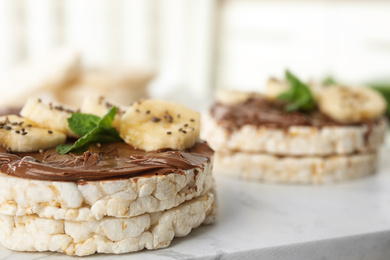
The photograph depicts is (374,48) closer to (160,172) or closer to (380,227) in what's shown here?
(380,227)

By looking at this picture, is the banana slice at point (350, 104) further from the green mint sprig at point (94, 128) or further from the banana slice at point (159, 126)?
the green mint sprig at point (94, 128)

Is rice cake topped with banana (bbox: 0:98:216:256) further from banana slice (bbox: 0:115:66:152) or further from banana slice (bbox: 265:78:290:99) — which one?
banana slice (bbox: 265:78:290:99)

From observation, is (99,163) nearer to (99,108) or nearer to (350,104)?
(99,108)

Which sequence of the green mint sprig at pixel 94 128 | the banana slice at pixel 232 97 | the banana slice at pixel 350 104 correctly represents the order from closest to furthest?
1. the green mint sprig at pixel 94 128
2. the banana slice at pixel 350 104
3. the banana slice at pixel 232 97

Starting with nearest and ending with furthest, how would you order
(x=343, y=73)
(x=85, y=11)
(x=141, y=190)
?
(x=141, y=190), (x=343, y=73), (x=85, y=11)

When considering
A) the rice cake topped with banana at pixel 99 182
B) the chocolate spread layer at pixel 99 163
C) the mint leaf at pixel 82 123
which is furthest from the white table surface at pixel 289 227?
the mint leaf at pixel 82 123

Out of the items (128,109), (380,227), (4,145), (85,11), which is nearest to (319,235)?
(380,227)

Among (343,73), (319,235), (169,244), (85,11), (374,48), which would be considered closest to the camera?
(169,244)
